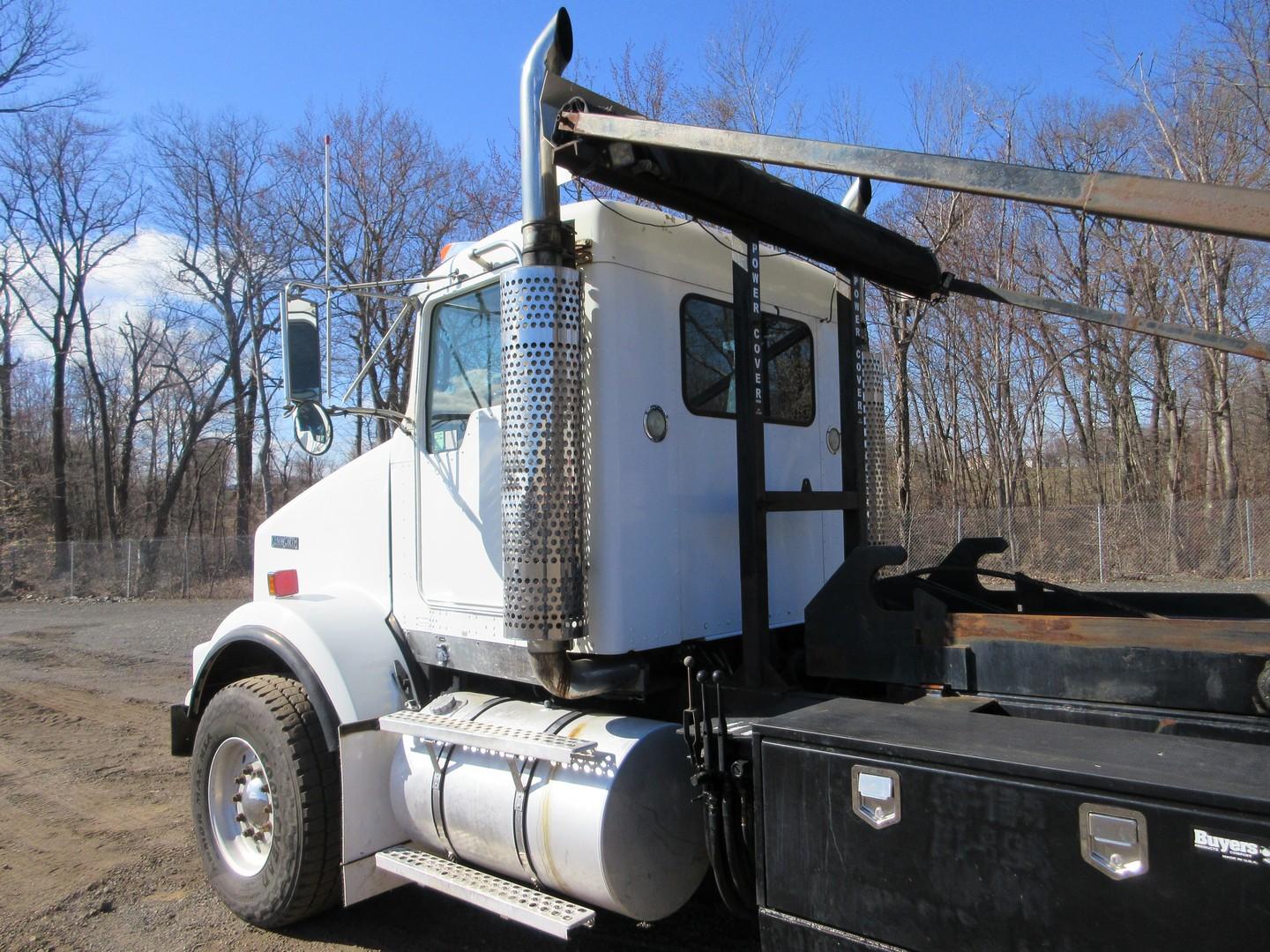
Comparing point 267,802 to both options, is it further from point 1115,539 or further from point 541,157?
point 1115,539

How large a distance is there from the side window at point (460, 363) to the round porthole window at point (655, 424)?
676 millimetres

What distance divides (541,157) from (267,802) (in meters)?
3.08

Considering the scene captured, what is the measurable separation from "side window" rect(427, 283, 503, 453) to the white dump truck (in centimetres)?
2

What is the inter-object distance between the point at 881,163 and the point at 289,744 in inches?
129

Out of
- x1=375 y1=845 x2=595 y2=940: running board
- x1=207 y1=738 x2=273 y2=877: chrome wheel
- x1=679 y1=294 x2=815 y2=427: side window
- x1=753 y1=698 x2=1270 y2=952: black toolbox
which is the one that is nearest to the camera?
x1=753 y1=698 x2=1270 y2=952: black toolbox

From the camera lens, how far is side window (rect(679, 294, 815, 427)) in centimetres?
373

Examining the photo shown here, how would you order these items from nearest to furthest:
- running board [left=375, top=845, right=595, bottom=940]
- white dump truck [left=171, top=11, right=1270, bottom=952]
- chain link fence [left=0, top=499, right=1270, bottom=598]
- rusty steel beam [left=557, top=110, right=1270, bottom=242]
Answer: rusty steel beam [left=557, top=110, right=1270, bottom=242], white dump truck [left=171, top=11, right=1270, bottom=952], running board [left=375, top=845, right=595, bottom=940], chain link fence [left=0, top=499, right=1270, bottom=598]

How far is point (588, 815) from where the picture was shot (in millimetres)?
3059

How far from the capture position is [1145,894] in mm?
1806

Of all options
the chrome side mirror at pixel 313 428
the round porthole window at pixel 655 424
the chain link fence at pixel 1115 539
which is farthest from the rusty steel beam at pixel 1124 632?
the chain link fence at pixel 1115 539

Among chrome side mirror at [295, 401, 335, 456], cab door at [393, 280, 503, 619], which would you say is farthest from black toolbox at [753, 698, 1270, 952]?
chrome side mirror at [295, 401, 335, 456]

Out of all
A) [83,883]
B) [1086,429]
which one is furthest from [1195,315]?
[83,883]

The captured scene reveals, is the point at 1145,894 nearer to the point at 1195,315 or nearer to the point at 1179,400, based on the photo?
the point at 1195,315

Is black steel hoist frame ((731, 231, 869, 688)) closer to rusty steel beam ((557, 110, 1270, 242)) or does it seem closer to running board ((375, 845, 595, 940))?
rusty steel beam ((557, 110, 1270, 242))
